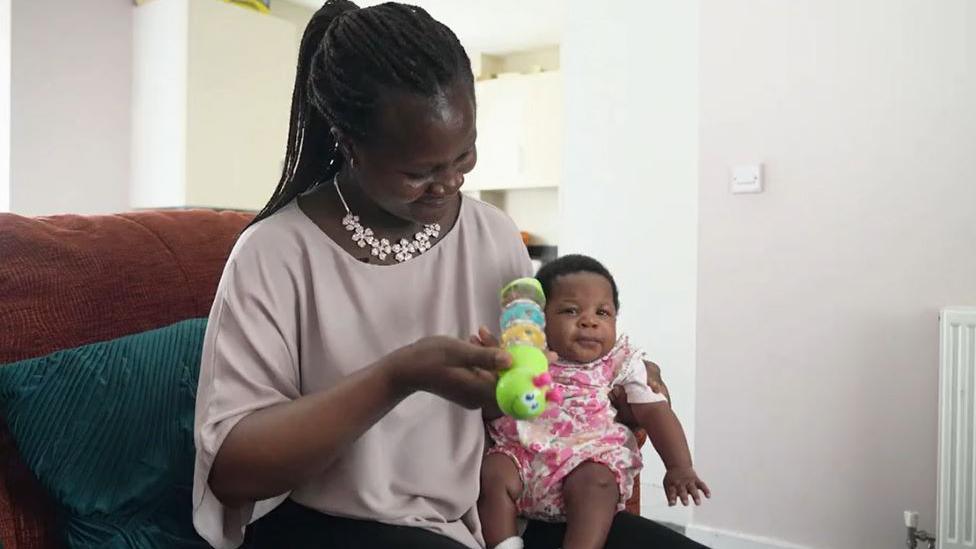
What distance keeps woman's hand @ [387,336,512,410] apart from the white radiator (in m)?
1.80

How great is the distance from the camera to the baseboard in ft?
8.03

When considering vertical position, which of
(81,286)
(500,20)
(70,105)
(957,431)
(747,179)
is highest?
(500,20)

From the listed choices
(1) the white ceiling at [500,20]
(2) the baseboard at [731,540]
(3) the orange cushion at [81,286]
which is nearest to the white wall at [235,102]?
(1) the white ceiling at [500,20]

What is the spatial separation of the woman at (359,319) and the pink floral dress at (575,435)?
276 mm

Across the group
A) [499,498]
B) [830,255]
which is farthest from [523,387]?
[830,255]

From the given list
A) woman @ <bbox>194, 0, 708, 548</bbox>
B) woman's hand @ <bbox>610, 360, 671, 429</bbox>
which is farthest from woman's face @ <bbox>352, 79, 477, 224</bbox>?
woman's hand @ <bbox>610, 360, 671, 429</bbox>

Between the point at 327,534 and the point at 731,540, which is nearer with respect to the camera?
the point at 327,534

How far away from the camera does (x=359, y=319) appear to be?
869mm

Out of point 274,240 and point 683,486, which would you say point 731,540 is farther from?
point 274,240

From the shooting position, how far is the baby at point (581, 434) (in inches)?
45.8

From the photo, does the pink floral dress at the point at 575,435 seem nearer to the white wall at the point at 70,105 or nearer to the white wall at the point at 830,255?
the white wall at the point at 830,255

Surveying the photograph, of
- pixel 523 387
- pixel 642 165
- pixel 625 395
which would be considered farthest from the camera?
pixel 642 165

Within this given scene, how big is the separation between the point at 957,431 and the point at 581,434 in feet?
4.31

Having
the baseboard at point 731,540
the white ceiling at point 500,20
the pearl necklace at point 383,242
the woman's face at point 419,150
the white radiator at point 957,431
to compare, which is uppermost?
the white ceiling at point 500,20
